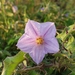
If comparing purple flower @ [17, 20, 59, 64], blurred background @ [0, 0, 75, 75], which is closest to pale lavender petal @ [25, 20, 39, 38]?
purple flower @ [17, 20, 59, 64]

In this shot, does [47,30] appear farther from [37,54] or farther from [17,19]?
[17,19]

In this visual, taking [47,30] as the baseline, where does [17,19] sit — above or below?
below

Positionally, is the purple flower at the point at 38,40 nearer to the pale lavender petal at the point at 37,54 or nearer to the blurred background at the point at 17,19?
the pale lavender petal at the point at 37,54

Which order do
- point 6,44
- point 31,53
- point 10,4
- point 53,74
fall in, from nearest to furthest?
1. point 31,53
2. point 53,74
3. point 6,44
4. point 10,4

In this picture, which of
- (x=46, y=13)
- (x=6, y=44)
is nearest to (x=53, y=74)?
(x=6, y=44)

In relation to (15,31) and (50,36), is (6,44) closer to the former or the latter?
(15,31)

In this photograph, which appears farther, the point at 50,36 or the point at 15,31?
the point at 15,31

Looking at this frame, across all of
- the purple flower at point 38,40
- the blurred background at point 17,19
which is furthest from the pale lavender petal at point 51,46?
the blurred background at point 17,19

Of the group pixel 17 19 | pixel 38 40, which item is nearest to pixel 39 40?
pixel 38 40
